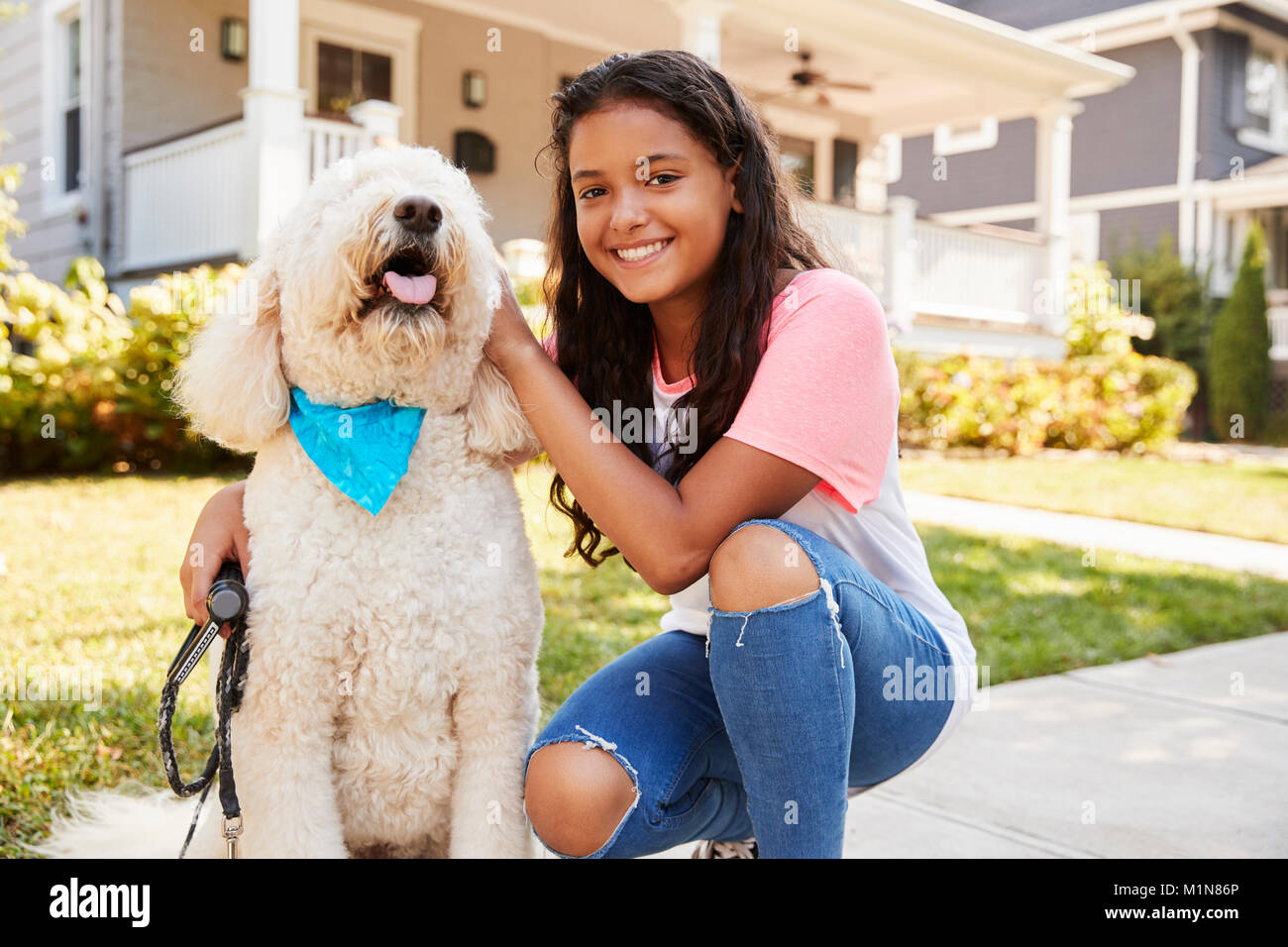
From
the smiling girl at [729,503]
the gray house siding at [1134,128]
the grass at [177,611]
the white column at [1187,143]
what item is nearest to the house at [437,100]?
the grass at [177,611]

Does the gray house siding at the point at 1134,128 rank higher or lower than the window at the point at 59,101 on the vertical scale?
higher

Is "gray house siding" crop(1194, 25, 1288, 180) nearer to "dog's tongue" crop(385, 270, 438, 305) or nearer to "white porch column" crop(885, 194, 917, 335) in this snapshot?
"white porch column" crop(885, 194, 917, 335)

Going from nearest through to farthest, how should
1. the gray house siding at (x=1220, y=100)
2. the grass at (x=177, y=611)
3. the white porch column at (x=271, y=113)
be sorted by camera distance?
the grass at (x=177, y=611) → the white porch column at (x=271, y=113) → the gray house siding at (x=1220, y=100)

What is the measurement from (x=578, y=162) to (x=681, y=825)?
123 cm

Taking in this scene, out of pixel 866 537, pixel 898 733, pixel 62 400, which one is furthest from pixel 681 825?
pixel 62 400

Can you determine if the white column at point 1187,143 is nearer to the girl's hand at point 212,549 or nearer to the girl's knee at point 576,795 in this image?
the girl's knee at point 576,795

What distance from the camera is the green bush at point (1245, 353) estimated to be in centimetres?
1526

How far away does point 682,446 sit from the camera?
2092mm

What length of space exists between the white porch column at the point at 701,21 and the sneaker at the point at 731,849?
24.1 ft

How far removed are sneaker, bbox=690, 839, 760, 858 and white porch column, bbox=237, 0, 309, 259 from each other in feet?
19.1

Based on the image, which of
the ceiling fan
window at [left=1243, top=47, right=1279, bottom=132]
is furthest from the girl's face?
window at [left=1243, top=47, right=1279, bottom=132]

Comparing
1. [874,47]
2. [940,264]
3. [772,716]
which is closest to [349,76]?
[874,47]

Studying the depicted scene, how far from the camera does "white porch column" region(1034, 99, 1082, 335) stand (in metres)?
12.1

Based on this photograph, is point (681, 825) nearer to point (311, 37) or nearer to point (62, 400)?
point (62, 400)
